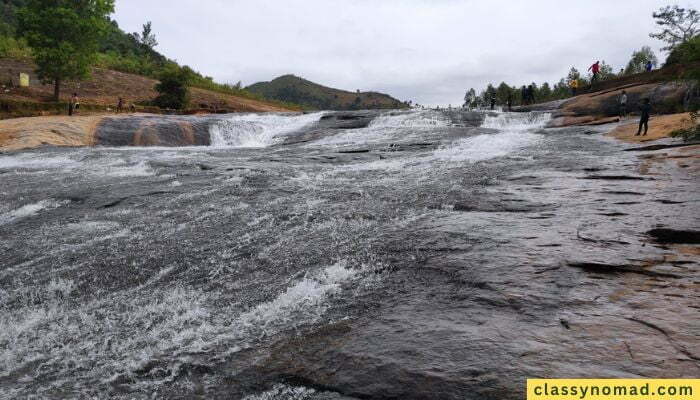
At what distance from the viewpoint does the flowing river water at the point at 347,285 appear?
290cm

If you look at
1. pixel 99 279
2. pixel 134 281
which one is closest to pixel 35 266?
pixel 99 279

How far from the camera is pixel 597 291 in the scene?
3.62 m

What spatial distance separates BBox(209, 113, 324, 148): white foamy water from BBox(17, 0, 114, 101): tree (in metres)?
10.8

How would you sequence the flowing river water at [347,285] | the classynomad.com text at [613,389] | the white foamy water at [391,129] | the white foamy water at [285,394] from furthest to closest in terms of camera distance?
the white foamy water at [391,129] → the flowing river water at [347,285] → the white foamy water at [285,394] → the classynomad.com text at [613,389]

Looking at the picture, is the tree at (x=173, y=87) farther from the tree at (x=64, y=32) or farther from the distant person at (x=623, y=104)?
the distant person at (x=623, y=104)

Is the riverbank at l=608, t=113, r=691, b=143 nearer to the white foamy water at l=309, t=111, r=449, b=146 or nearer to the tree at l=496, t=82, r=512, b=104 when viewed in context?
the white foamy water at l=309, t=111, r=449, b=146

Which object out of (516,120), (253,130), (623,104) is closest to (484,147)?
(516,120)

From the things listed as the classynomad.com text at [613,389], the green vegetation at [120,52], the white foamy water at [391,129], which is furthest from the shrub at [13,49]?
the classynomad.com text at [613,389]

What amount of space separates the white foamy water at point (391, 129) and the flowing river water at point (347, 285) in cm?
766

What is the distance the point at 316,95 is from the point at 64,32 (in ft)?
335

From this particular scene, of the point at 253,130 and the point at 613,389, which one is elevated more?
the point at 253,130

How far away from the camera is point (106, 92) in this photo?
32.5m

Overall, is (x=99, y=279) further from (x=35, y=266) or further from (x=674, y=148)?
(x=674, y=148)

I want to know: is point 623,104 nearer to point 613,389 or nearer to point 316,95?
point 613,389
